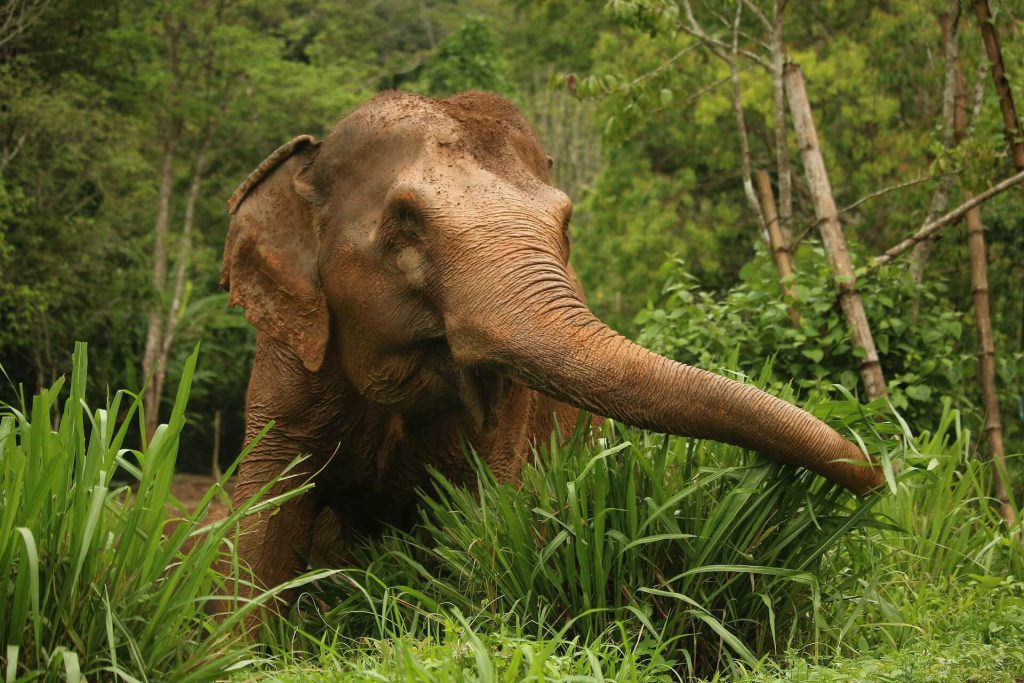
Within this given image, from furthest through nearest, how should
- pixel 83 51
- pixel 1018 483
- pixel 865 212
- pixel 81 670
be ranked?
pixel 83 51 → pixel 865 212 → pixel 1018 483 → pixel 81 670

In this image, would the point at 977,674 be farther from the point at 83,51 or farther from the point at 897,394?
the point at 83,51

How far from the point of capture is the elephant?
14.0 feet

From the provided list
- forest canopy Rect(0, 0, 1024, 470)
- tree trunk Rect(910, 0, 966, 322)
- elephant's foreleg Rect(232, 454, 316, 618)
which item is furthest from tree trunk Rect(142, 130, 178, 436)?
elephant's foreleg Rect(232, 454, 316, 618)

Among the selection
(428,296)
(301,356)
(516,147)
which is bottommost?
(301,356)

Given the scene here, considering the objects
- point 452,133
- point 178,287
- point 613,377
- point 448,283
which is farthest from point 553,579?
point 178,287

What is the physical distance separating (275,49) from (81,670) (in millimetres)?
19749

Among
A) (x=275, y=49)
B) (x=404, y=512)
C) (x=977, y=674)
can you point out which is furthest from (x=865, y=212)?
(x=977, y=674)

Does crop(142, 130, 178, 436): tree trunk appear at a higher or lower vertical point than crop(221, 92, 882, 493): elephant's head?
lower

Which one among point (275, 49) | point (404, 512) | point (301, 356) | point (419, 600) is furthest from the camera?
point (275, 49)

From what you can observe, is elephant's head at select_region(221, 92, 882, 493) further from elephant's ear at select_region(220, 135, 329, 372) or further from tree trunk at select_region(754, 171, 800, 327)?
tree trunk at select_region(754, 171, 800, 327)

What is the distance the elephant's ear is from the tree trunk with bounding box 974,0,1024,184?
393cm

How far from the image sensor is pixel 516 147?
17.4 ft

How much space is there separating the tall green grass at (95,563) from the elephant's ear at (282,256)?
163cm

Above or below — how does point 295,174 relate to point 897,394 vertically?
above
